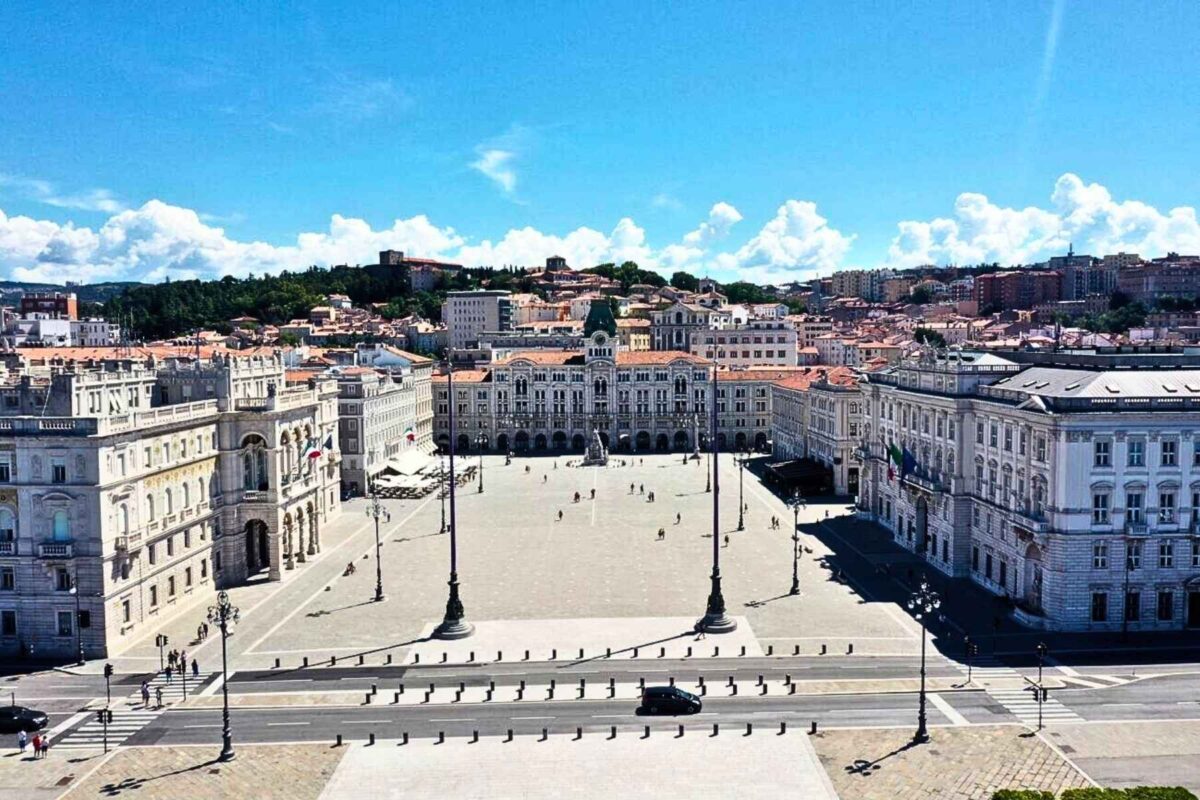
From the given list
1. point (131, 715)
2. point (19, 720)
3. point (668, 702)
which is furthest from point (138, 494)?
point (668, 702)

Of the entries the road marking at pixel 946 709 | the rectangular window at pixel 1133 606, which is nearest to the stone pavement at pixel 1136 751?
the road marking at pixel 946 709

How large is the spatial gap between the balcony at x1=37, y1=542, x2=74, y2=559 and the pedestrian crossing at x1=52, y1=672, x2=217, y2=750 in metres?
8.77

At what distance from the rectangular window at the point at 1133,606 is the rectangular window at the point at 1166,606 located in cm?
122

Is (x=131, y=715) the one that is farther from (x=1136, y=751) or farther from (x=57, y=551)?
(x=1136, y=751)

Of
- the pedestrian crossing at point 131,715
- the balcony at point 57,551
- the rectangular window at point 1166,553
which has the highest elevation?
the balcony at point 57,551

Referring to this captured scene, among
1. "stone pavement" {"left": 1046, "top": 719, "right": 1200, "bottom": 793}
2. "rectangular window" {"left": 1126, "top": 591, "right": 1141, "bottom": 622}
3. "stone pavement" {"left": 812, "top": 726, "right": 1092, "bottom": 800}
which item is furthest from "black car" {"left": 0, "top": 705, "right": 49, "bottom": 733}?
"rectangular window" {"left": 1126, "top": 591, "right": 1141, "bottom": 622}

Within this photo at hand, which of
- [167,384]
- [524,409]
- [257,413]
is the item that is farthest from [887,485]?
[524,409]

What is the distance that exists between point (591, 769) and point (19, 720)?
80.3 ft

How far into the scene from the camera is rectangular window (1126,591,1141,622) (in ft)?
178

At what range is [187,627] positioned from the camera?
56.5 metres

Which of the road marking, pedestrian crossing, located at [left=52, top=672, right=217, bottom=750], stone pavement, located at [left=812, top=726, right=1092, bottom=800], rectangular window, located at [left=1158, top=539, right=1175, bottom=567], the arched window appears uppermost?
the arched window

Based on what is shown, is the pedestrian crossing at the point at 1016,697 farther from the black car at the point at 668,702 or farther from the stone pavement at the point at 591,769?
the black car at the point at 668,702

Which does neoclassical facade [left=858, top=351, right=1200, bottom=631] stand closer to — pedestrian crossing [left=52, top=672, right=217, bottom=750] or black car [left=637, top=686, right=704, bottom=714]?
black car [left=637, top=686, right=704, bottom=714]

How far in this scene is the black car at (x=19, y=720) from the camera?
41.0 meters
